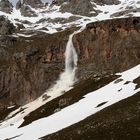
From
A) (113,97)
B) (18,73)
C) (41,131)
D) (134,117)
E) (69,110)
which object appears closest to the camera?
(134,117)

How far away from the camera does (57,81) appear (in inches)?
6806

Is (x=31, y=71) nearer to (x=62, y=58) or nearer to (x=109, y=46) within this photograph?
(x=62, y=58)

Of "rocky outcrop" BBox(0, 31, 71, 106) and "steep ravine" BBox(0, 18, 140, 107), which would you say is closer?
"steep ravine" BBox(0, 18, 140, 107)

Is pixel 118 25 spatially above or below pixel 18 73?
above

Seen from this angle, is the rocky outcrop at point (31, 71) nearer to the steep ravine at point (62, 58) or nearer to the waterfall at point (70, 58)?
the steep ravine at point (62, 58)

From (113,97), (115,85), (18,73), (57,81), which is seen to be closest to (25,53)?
(18,73)

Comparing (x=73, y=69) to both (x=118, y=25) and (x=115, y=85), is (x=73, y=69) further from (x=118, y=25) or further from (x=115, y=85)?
(x=115, y=85)

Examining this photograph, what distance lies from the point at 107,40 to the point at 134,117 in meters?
125

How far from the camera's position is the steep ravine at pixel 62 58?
166625mm

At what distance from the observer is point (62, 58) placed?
594ft

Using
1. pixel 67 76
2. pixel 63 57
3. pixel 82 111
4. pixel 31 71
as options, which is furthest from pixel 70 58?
pixel 82 111

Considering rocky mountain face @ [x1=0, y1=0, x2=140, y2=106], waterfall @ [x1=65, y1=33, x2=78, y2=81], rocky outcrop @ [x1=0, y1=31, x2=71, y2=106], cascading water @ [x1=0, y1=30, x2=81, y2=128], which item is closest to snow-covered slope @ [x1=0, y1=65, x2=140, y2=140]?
cascading water @ [x1=0, y1=30, x2=81, y2=128]

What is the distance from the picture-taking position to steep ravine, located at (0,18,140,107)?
16662 cm

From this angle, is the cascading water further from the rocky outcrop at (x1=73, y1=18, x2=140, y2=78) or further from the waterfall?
the rocky outcrop at (x1=73, y1=18, x2=140, y2=78)
